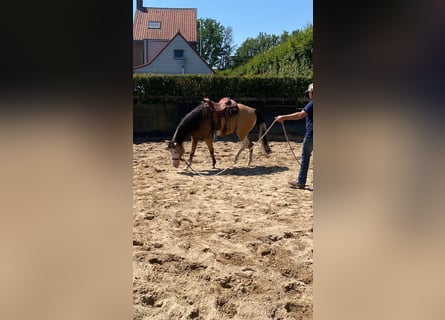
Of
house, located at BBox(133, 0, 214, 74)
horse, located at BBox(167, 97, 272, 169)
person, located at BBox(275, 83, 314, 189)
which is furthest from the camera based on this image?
house, located at BBox(133, 0, 214, 74)

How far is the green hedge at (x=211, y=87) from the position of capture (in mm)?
10141

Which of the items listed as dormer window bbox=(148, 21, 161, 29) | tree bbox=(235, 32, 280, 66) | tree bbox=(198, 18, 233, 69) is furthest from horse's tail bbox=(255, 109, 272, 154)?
tree bbox=(235, 32, 280, 66)

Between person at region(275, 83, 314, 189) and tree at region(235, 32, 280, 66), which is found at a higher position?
tree at region(235, 32, 280, 66)

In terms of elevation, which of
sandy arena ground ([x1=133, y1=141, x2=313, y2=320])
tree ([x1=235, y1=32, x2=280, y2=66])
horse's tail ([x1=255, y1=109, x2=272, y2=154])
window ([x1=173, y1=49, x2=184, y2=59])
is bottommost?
sandy arena ground ([x1=133, y1=141, x2=313, y2=320])

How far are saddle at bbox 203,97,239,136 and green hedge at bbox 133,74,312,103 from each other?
160 inches

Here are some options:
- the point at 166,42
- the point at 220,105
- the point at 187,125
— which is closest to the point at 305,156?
the point at 187,125

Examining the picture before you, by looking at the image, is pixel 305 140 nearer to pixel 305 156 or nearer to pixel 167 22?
pixel 305 156

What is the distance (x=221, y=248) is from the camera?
2.63 meters

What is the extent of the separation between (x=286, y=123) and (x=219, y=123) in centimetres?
393

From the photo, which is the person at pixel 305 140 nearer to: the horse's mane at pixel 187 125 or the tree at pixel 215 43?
the horse's mane at pixel 187 125

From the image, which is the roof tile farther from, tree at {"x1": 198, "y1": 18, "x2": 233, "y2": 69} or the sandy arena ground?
the sandy arena ground

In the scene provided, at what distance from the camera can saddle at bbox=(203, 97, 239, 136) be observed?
6027 millimetres
